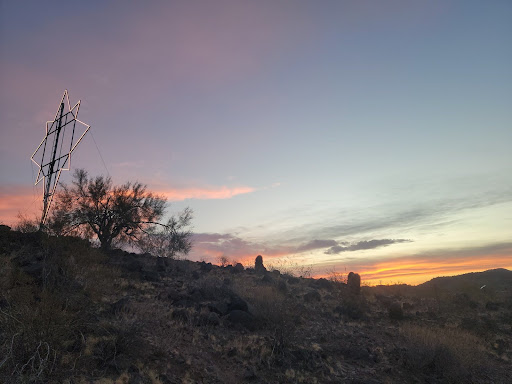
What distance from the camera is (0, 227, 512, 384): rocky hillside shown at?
1019cm

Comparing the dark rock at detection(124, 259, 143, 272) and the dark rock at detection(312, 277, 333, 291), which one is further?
the dark rock at detection(312, 277, 333, 291)

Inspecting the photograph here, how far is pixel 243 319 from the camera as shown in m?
16.8

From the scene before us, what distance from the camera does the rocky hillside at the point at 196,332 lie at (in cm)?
1019

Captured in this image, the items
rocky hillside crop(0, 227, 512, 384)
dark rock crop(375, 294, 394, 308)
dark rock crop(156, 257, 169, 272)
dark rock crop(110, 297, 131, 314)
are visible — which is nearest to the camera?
rocky hillside crop(0, 227, 512, 384)

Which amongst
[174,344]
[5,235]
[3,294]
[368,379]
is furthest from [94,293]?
Answer: [368,379]

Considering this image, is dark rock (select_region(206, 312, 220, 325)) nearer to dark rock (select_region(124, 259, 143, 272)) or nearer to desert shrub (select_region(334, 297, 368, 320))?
dark rock (select_region(124, 259, 143, 272))

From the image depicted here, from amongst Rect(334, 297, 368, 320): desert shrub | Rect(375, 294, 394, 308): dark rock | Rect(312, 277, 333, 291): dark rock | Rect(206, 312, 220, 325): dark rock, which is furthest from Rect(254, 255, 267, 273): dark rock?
Rect(206, 312, 220, 325): dark rock

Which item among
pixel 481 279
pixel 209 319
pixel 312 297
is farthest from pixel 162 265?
pixel 481 279


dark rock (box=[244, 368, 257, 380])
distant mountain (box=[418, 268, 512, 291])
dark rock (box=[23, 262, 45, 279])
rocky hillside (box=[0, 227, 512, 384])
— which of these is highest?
dark rock (box=[23, 262, 45, 279])

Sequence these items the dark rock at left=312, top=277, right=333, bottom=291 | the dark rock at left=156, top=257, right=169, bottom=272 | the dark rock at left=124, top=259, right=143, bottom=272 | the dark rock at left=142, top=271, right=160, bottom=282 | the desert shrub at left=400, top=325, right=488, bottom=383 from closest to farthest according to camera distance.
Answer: the desert shrub at left=400, top=325, right=488, bottom=383
the dark rock at left=142, top=271, right=160, bottom=282
the dark rock at left=124, top=259, right=143, bottom=272
the dark rock at left=156, top=257, right=169, bottom=272
the dark rock at left=312, top=277, right=333, bottom=291

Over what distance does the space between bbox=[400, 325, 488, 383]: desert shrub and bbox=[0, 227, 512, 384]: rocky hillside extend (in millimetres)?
44

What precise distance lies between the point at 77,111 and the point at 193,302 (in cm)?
1591

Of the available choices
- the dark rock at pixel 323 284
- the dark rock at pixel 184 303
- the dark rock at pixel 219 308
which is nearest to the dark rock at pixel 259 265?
the dark rock at pixel 323 284

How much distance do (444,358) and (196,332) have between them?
10880 mm
